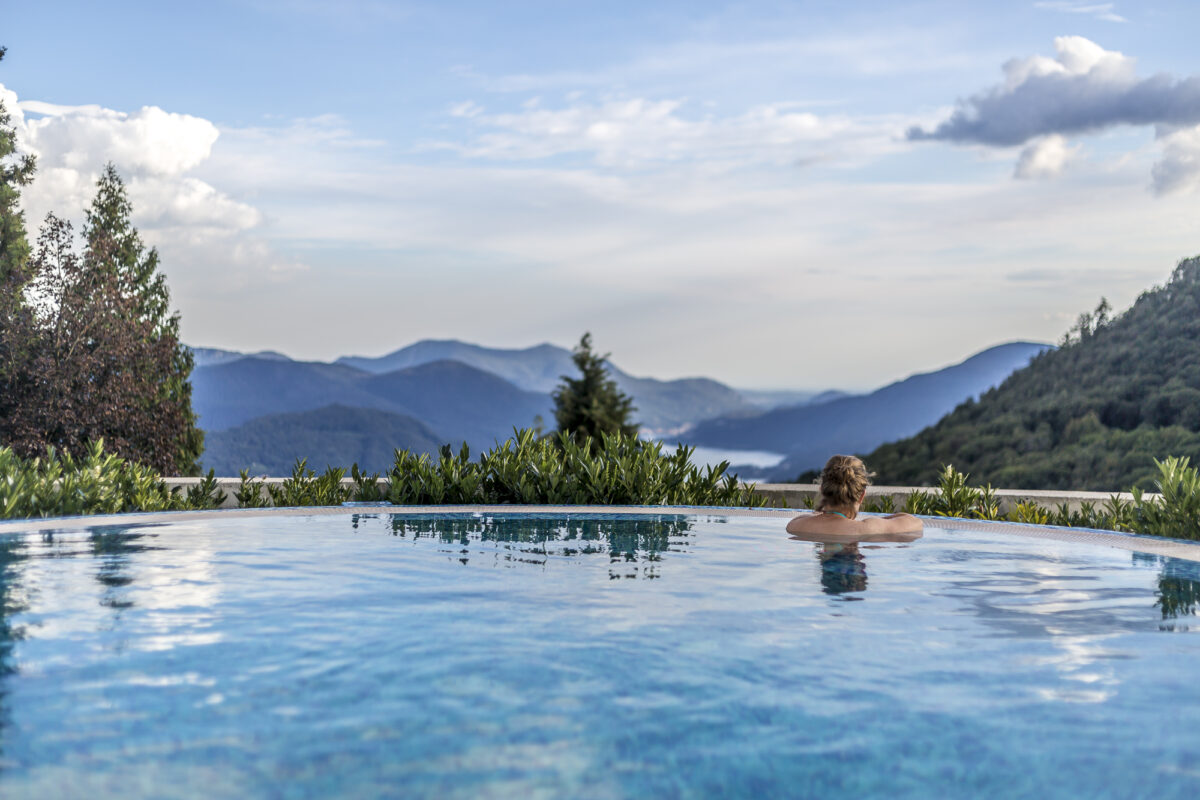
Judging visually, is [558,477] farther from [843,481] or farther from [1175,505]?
[1175,505]

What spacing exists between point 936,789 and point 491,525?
7572mm

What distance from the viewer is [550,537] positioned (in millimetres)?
10203

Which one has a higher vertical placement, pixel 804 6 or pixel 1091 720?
pixel 804 6

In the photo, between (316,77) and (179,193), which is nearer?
(316,77)

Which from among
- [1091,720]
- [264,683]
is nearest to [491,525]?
[264,683]

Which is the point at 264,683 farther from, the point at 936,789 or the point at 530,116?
the point at 530,116

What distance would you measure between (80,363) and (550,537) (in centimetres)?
1138

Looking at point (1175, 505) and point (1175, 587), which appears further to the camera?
point (1175, 505)

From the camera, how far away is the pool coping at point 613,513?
9.48 metres

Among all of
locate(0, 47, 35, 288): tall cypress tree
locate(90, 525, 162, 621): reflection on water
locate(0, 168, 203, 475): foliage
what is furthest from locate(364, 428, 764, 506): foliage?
locate(0, 47, 35, 288): tall cypress tree

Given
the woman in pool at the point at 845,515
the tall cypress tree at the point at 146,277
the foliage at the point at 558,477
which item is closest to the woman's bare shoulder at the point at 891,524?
the woman in pool at the point at 845,515

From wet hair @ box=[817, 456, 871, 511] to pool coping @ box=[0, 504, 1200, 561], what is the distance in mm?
1955

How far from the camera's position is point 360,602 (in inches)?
280

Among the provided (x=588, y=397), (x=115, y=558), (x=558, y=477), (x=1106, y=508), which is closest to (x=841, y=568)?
(x=558, y=477)
